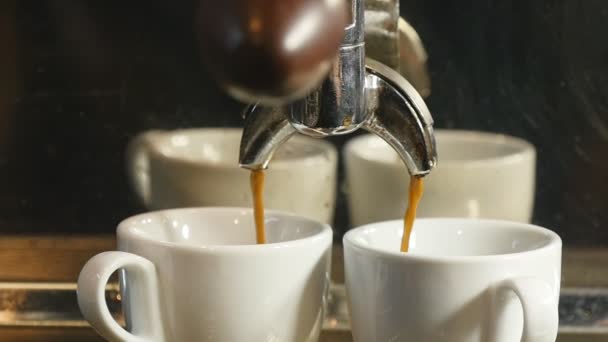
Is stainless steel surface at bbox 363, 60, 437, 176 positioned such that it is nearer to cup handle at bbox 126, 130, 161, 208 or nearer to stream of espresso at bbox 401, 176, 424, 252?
stream of espresso at bbox 401, 176, 424, 252

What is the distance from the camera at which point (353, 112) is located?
0.36m

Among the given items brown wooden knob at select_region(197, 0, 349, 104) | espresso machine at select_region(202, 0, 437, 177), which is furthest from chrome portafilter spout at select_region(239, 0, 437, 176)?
brown wooden knob at select_region(197, 0, 349, 104)

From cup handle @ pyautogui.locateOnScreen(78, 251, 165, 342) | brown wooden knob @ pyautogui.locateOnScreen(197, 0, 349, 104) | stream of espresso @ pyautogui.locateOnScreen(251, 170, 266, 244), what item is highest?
brown wooden knob @ pyautogui.locateOnScreen(197, 0, 349, 104)

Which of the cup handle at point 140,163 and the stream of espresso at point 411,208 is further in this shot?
the cup handle at point 140,163

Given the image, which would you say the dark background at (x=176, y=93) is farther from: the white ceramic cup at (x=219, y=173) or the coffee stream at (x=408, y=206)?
the coffee stream at (x=408, y=206)

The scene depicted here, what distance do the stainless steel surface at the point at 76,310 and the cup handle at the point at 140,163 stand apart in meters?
0.07

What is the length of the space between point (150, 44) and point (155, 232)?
0.15 m

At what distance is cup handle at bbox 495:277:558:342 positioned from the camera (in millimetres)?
352

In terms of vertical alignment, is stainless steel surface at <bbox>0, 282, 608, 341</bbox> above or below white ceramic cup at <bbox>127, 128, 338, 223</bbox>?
below

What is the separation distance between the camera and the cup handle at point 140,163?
54cm

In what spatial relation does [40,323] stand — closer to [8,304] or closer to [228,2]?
[8,304]

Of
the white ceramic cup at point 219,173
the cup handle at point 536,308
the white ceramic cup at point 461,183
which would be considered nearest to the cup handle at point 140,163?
the white ceramic cup at point 219,173

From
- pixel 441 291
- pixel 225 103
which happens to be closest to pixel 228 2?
pixel 441 291

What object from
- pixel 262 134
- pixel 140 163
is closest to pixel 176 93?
pixel 140 163
